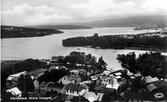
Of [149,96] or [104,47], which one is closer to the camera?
[149,96]

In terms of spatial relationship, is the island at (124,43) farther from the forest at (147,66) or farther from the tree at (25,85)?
the tree at (25,85)

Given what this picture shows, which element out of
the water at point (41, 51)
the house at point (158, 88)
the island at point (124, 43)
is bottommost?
the water at point (41, 51)

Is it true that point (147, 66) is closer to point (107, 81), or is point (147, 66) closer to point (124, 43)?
point (107, 81)

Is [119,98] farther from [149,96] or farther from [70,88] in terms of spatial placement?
[70,88]

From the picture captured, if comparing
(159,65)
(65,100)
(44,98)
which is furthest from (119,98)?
(159,65)

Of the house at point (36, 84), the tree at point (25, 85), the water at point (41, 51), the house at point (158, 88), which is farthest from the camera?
the water at point (41, 51)

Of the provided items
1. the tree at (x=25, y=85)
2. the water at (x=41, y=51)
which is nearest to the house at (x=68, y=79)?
the tree at (x=25, y=85)

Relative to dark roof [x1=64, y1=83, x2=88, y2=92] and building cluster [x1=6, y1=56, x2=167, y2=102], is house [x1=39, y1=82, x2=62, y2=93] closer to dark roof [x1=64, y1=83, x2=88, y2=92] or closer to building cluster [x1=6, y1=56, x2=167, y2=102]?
building cluster [x1=6, y1=56, x2=167, y2=102]

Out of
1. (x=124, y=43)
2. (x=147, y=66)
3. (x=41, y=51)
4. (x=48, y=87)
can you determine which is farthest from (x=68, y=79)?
(x=124, y=43)
